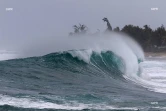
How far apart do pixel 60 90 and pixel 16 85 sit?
1367 millimetres

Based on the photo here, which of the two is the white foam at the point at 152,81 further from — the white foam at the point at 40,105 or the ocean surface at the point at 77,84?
the white foam at the point at 40,105

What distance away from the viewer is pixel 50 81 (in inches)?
659

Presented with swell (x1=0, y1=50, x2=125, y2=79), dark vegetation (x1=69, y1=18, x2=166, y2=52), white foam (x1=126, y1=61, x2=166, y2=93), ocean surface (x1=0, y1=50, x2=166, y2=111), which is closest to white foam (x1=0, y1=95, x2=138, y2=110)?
ocean surface (x1=0, y1=50, x2=166, y2=111)

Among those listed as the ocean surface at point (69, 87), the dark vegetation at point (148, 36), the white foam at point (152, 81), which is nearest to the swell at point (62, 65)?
the ocean surface at point (69, 87)

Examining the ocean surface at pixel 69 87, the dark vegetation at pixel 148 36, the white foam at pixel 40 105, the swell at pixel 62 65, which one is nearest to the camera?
the white foam at pixel 40 105

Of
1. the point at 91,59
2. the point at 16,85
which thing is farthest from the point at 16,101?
the point at 91,59

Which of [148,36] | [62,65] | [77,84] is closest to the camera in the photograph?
[77,84]

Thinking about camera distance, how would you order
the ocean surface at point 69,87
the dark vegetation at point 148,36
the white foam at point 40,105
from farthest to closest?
1. the dark vegetation at point 148,36
2. the ocean surface at point 69,87
3. the white foam at point 40,105

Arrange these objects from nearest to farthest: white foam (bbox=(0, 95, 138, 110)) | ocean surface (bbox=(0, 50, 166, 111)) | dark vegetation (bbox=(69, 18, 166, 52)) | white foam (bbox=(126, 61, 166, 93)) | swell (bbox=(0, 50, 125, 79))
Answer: white foam (bbox=(0, 95, 138, 110)) < ocean surface (bbox=(0, 50, 166, 111)) < swell (bbox=(0, 50, 125, 79)) < white foam (bbox=(126, 61, 166, 93)) < dark vegetation (bbox=(69, 18, 166, 52))

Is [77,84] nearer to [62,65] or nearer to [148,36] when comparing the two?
[62,65]

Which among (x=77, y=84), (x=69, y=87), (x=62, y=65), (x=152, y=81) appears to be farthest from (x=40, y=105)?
(x=152, y=81)

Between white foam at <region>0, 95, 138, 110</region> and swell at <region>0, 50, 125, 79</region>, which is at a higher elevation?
swell at <region>0, 50, 125, 79</region>

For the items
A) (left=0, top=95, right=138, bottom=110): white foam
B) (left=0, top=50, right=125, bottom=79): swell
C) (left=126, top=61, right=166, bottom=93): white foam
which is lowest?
(left=126, top=61, right=166, bottom=93): white foam

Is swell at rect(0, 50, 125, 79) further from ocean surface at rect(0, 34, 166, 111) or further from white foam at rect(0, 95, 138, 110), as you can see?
white foam at rect(0, 95, 138, 110)
